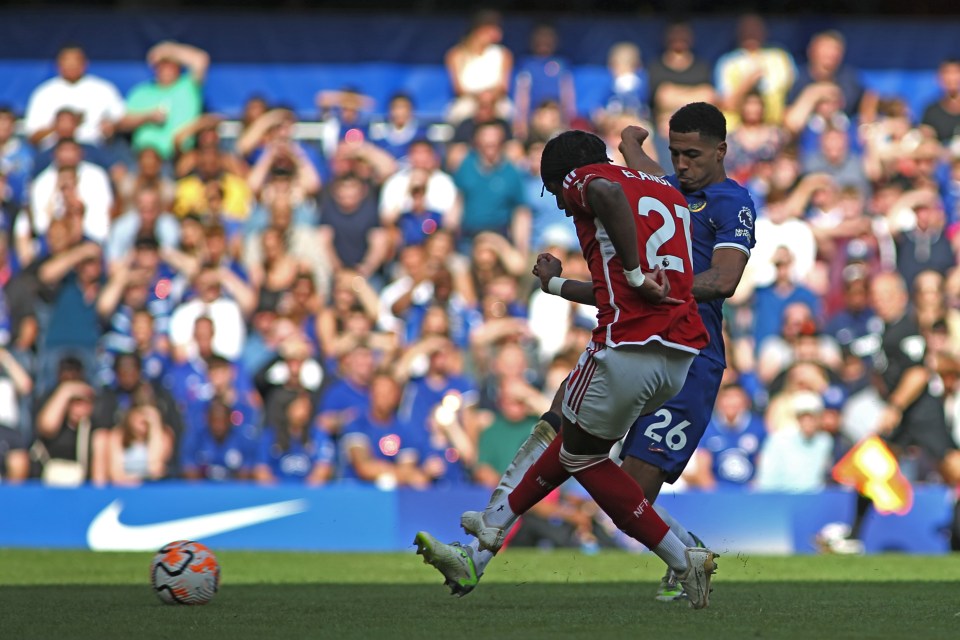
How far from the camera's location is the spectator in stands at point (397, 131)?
18.7 m

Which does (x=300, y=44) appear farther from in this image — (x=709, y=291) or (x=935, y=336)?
(x=709, y=291)

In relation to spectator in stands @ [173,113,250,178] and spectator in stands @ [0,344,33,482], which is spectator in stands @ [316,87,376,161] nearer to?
spectator in stands @ [173,113,250,178]

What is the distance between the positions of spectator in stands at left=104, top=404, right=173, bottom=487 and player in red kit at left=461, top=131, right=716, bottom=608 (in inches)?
326

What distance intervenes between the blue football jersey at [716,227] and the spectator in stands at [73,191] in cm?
1076

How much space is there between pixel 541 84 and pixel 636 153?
35.5 ft

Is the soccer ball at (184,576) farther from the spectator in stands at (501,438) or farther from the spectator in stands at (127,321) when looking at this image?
the spectator in stands at (127,321)

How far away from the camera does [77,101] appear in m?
19.0

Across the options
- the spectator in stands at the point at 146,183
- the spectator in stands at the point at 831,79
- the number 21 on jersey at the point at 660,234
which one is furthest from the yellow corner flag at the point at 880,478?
the spectator in stands at the point at 146,183

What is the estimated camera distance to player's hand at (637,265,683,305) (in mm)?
7188

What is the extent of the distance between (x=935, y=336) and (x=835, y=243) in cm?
167

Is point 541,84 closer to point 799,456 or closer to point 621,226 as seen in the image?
point 799,456

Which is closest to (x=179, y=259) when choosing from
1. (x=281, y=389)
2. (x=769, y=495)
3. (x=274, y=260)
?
(x=274, y=260)

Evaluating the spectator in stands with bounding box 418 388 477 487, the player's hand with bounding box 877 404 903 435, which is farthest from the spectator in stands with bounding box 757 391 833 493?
the spectator in stands with bounding box 418 388 477 487

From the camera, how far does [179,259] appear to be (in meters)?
17.2
